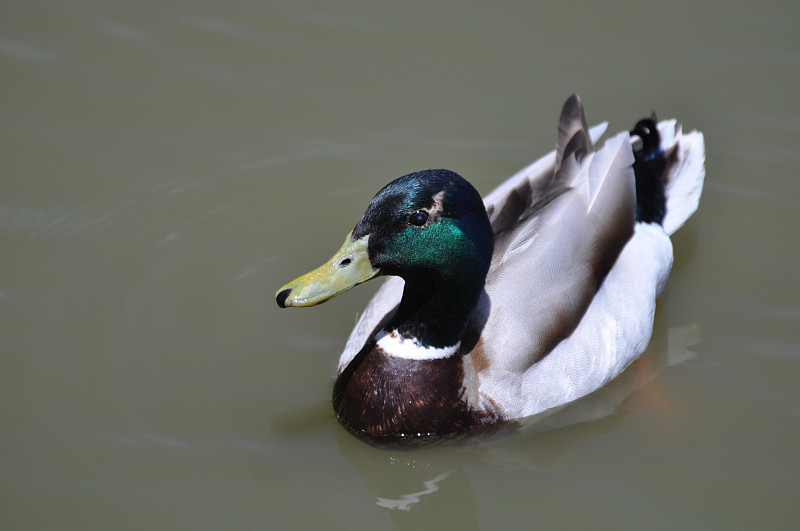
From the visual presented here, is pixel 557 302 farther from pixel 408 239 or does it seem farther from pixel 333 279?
pixel 333 279

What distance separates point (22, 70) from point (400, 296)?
3.76 m

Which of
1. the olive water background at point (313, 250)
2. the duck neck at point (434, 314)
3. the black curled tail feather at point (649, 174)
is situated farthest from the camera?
the black curled tail feather at point (649, 174)

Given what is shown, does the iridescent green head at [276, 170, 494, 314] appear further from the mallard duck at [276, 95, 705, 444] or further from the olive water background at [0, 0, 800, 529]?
the olive water background at [0, 0, 800, 529]

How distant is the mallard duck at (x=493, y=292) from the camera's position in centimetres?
433

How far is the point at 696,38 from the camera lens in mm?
7375

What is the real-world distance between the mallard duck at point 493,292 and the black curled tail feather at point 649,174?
191 millimetres

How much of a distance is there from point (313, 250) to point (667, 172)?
221 centimetres

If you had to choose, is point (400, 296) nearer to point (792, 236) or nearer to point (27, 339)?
point (27, 339)

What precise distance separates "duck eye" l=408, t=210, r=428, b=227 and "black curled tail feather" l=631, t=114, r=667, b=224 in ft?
5.87

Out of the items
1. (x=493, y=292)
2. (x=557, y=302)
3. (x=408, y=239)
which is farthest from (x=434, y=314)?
(x=557, y=302)

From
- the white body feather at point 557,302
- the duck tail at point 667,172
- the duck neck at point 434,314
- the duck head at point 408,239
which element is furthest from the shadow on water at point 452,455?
the duck tail at point 667,172

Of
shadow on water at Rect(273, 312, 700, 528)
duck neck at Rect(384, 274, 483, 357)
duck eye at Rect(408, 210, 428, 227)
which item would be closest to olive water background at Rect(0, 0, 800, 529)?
shadow on water at Rect(273, 312, 700, 528)

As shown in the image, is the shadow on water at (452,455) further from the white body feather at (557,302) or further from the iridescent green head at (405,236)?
the iridescent green head at (405,236)

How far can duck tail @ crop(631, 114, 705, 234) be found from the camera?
5.83 meters
